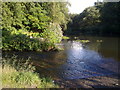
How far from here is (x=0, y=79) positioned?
454cm

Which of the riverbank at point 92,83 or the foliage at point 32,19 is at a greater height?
the foliage at point 32,19

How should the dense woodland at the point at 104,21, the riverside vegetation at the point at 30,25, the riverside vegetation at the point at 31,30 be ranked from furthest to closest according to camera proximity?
the dense woodland at the point at 104,21 < the riverside vegetation at the point at 30,25 < the riverside vegetation at the point at 31,30

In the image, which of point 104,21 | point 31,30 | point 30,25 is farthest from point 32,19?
point 104,21

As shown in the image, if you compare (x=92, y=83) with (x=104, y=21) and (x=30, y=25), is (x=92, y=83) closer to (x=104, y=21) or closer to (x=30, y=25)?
(x=30, y=25)

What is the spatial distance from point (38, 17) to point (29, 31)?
2.22 m

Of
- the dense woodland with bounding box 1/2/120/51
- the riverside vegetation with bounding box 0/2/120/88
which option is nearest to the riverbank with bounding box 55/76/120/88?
the riverside vegetation with bounding box 0/2/120/88

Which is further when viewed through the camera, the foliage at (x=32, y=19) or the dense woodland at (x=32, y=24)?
the foliage at (x=32, y=19)

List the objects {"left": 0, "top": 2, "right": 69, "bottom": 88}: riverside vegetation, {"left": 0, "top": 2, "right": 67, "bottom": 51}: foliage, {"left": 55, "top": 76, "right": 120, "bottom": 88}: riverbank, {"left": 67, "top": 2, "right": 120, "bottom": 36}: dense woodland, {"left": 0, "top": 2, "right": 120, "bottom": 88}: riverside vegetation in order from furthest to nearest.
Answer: {"left": 67, "top": 2, "right": 120, "bottom": 36}: dense woodland
{"left": 0, "top": 2, "right": 67, "bottom": 51}: foliage
{"left": 0, "top": 2, "right": 69, "bottom": 88}: riverside vegetation
{"left": 55, "top": 76, "right": 120, "bottom": 88}: riverbank
{"left": 0, "top": 2, "right": 120, "bottom": 88}: riverside vegetation

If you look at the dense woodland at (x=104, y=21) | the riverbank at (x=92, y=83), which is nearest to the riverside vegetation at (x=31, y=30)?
the dense woodland at (x=104, y=21)

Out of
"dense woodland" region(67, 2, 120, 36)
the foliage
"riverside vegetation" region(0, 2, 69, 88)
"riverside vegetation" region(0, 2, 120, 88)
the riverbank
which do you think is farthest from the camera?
"dense woodland" region(67, 2, 120, 36)

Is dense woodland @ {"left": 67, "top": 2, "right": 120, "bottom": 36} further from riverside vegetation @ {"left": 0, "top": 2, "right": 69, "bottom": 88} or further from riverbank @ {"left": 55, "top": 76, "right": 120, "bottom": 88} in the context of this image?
riverbank @ {"left": 55, "top": 76, "right": 120, "bottom": 88}

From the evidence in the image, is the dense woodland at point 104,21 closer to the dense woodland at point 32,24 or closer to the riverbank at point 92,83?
the dense woodland at point 32,24

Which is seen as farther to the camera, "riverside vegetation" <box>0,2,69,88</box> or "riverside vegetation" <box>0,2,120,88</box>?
"riverside vegetation" <box>0,2,69,88</box>

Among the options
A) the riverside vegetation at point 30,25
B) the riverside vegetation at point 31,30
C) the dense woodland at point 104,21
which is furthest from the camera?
the dense woodland at point 104,21
